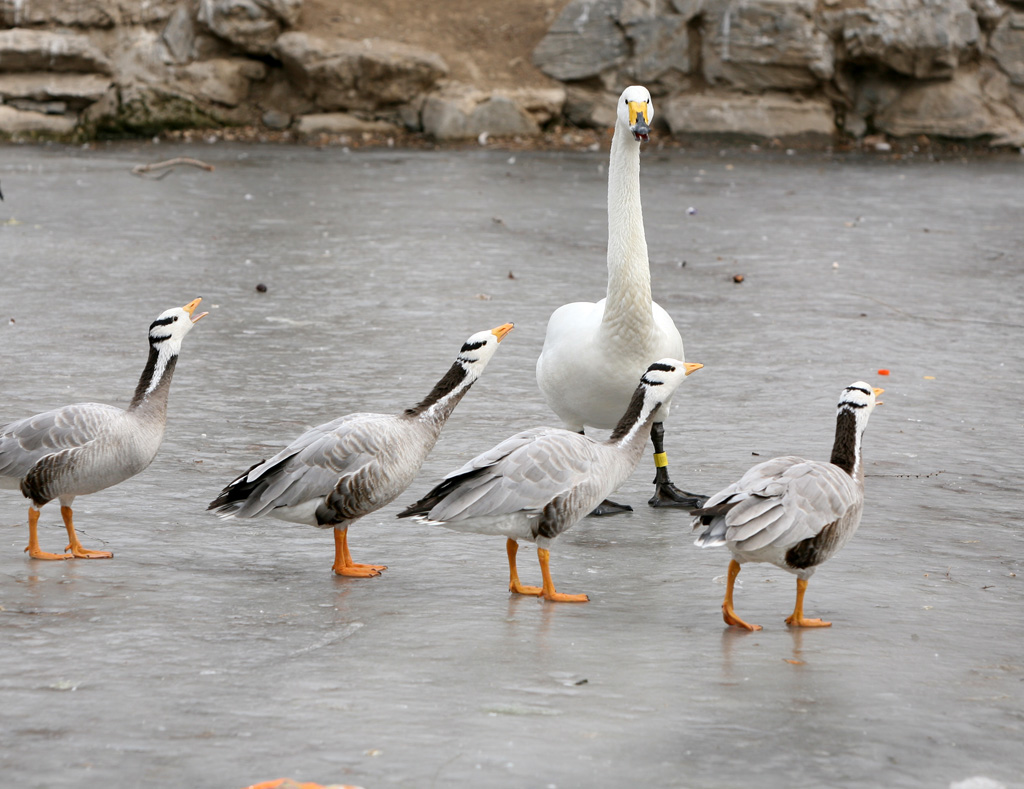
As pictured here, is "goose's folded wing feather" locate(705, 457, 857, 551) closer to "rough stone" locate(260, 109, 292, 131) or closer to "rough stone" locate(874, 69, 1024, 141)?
"rough stone" locate(874, 69, 1024, 141)

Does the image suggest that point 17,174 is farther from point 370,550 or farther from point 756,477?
point 756,477

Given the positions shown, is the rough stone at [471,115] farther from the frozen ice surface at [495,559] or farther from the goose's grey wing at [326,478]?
the goose's grey wing at [326,478]

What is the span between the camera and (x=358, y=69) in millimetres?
22094

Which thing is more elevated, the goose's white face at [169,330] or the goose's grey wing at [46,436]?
the goose's white face at [169,330]

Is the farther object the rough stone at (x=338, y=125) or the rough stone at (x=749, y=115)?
the rough stone at (x=338, y=125)

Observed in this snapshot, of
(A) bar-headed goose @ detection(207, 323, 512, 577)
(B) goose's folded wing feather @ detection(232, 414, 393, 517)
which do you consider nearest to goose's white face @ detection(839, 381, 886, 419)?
(A) bar-headed goose @ detection(207, 323, 512, 577)

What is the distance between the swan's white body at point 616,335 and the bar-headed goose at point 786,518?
1452 millimetres

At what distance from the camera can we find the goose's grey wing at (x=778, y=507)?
423cm

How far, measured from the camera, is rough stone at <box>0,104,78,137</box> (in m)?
21.9

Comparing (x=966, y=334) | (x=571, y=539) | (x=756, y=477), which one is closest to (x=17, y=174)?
(x=966, y=334)

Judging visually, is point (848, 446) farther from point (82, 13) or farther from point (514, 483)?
point (82, 13)

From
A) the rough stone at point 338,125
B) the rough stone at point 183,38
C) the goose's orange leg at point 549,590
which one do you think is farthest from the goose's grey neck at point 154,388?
the rough stone at point 183,38

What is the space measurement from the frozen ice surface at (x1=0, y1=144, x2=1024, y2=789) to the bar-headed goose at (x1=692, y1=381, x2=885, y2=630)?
26 cm

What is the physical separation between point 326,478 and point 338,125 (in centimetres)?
1879
